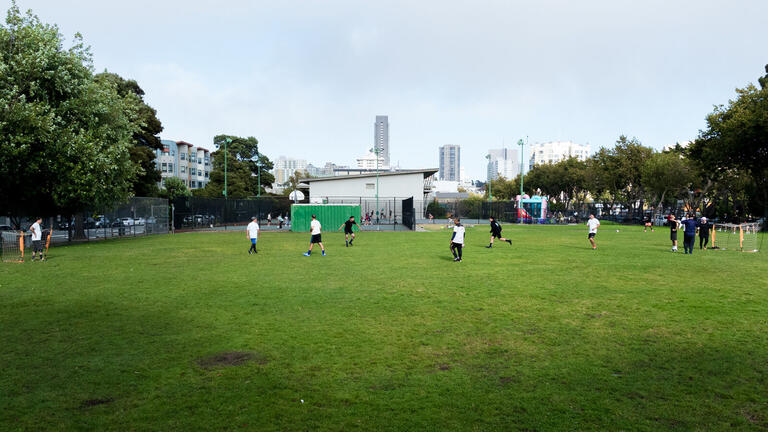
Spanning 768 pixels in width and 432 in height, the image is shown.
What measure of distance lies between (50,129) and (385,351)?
1971cm

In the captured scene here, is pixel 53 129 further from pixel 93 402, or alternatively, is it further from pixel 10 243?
pixel 93 402

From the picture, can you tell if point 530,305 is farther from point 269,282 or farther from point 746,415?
point 269,282

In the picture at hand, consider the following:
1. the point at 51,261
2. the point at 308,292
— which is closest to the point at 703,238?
the point at 308,292

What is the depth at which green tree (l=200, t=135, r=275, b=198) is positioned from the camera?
217 ft

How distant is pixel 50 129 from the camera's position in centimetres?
1984

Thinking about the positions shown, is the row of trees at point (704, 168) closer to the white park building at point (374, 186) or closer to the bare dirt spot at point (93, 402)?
the white park building at point (374, 186)

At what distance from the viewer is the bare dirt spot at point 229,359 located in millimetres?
6142

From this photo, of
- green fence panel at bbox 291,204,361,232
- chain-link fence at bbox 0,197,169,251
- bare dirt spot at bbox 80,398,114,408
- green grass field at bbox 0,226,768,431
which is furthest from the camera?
green fence panel at bbox 291,204,361,232

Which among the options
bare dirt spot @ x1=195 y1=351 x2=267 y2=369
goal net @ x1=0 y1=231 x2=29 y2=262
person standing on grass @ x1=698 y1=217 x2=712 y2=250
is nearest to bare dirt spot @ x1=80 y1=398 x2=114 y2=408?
bare dirt spot @ x1=195 y1=351 x2=267 y2=369

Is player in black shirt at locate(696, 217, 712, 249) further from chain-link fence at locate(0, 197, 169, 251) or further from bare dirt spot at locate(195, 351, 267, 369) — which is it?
chain-link fence at locate(0, 197, 169, 251)

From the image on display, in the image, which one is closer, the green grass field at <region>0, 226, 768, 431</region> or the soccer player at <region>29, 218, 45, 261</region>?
the green grass field at <region>0, 226, 768, 431</region>

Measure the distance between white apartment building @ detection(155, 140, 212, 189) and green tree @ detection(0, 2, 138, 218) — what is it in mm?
51933

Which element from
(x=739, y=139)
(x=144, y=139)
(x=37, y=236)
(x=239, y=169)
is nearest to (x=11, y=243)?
(x=37, y=236)

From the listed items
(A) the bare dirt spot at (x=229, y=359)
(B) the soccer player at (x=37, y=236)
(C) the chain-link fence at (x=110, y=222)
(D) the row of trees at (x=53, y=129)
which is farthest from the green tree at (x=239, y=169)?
(A) the bare dirt spot at (x=229, y=359)
